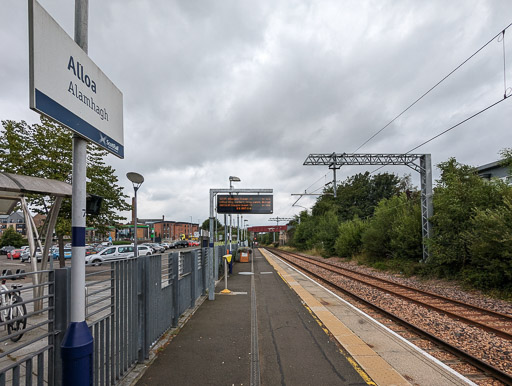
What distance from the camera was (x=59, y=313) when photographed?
3133 millimetres

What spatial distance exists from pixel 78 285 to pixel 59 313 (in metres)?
0.37

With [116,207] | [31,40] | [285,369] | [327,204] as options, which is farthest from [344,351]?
[327,204]

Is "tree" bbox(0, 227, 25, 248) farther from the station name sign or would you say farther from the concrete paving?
the concrete paving

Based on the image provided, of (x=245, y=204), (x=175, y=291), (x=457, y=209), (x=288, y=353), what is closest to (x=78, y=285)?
(x=288, y=353)

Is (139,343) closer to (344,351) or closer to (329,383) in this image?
(329,383)

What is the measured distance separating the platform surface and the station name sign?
6539 millimetres

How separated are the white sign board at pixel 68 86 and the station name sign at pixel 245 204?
1127cm

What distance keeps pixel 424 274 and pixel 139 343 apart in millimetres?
15872

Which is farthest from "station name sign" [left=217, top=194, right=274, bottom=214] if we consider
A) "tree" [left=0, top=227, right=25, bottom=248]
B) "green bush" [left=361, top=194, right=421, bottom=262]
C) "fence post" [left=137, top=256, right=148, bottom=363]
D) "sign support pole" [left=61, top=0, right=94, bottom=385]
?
"tree" [left=0, top=227, right=25, bottom=248]

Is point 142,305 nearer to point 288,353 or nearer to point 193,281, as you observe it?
point 288,353

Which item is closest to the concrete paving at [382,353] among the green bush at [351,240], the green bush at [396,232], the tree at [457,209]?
the tree at [457,209]

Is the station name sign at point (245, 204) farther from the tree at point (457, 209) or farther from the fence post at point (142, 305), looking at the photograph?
the fence post at point (142, 305)

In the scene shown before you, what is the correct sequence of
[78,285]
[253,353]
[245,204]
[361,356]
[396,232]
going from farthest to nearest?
1. [396,232]
2. [245,204]
3. [253,353]
4. [361,356]
5. [78,285]

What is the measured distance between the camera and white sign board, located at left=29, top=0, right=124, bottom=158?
253cm
